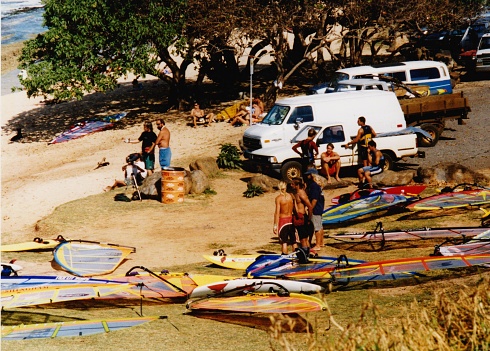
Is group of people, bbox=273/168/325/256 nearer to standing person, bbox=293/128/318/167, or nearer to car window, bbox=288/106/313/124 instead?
standing person, bbox=293/128/318/167

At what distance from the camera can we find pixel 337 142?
20.8 meters

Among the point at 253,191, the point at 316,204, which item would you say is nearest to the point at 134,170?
the point at 253,191

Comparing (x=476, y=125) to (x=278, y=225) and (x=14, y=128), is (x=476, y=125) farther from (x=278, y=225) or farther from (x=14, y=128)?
(x=14, y=128)

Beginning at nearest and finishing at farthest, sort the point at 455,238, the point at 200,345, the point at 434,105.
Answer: the point at 200,345 → the point at 455,238 → the point at 434,105

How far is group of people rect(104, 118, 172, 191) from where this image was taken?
20.3 meters

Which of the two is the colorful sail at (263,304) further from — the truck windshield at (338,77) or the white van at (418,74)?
the truck windshield at (338,77)

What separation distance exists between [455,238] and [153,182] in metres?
8.93

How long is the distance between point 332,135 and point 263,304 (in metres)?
10.6

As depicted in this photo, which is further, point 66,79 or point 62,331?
point 66,79

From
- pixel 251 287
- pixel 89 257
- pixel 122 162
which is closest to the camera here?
pixel 251 287

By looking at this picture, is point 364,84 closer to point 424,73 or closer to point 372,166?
point 424,73

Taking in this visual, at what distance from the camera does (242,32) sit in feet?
Result: 100

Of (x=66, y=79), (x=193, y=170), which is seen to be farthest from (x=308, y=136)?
(x=66, y=79)

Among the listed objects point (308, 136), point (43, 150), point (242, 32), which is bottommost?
point (43, 150)
